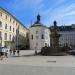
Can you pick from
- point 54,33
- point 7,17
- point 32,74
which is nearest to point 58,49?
point 54,33

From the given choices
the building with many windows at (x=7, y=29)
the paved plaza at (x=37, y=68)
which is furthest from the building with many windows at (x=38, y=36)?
the paved plaza at (x=37, y=68)

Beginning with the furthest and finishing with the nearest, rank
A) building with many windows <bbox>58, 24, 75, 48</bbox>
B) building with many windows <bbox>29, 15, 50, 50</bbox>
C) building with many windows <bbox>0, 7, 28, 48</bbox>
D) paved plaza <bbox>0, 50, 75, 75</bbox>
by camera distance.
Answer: building with many windows <bbox>58, 24, 75, 48</bbox> → building with many windows <bbox>29, 15, 50, 50</bbox> → building with many windows <bbox>0, 7, 28, 48</bbox> → paved plaza <bbox>0, 50, 75, 75</bbox>

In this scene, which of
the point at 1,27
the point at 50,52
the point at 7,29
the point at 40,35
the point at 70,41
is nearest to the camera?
the point at 50,52

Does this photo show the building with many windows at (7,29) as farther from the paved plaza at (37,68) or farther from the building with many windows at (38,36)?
the paved plaza at (37,68)

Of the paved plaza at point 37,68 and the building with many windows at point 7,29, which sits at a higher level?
the building with many windows at point 7,29

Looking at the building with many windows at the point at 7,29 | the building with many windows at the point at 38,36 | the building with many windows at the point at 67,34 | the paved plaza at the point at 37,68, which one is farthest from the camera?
the building with many windows at the point at 67,34

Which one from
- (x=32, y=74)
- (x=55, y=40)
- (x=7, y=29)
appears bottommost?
(x=32, y=74)

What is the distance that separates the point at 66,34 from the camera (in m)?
152

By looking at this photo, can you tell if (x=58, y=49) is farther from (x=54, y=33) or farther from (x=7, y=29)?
(x=7, y=29)

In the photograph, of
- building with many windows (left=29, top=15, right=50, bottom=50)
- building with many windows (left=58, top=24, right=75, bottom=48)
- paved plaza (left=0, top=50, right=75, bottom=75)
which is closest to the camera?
paved plaza (left=0, top=50, right=75, bottom=75)

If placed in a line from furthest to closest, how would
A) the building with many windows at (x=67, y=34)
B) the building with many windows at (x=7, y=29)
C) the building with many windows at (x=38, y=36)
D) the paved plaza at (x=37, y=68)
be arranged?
the building with many windows at (x=67, y=34), the building with many windows at (x=38, y=36), the building with many windows at (x=7, y=29), the paved plaza at (x=37, y=68)

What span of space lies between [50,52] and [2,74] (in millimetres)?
35647

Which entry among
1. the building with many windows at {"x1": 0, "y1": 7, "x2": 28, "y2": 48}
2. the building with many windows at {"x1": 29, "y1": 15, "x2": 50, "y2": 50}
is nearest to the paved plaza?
the building with many windows at {"x1": 0, "y1": 7, "x2": 28, "y2": 48}

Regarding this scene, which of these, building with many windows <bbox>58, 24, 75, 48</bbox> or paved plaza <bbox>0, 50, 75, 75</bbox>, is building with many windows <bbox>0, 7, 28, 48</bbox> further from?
building with many windows <bbox>58, 24, 75, 48</bbox>
